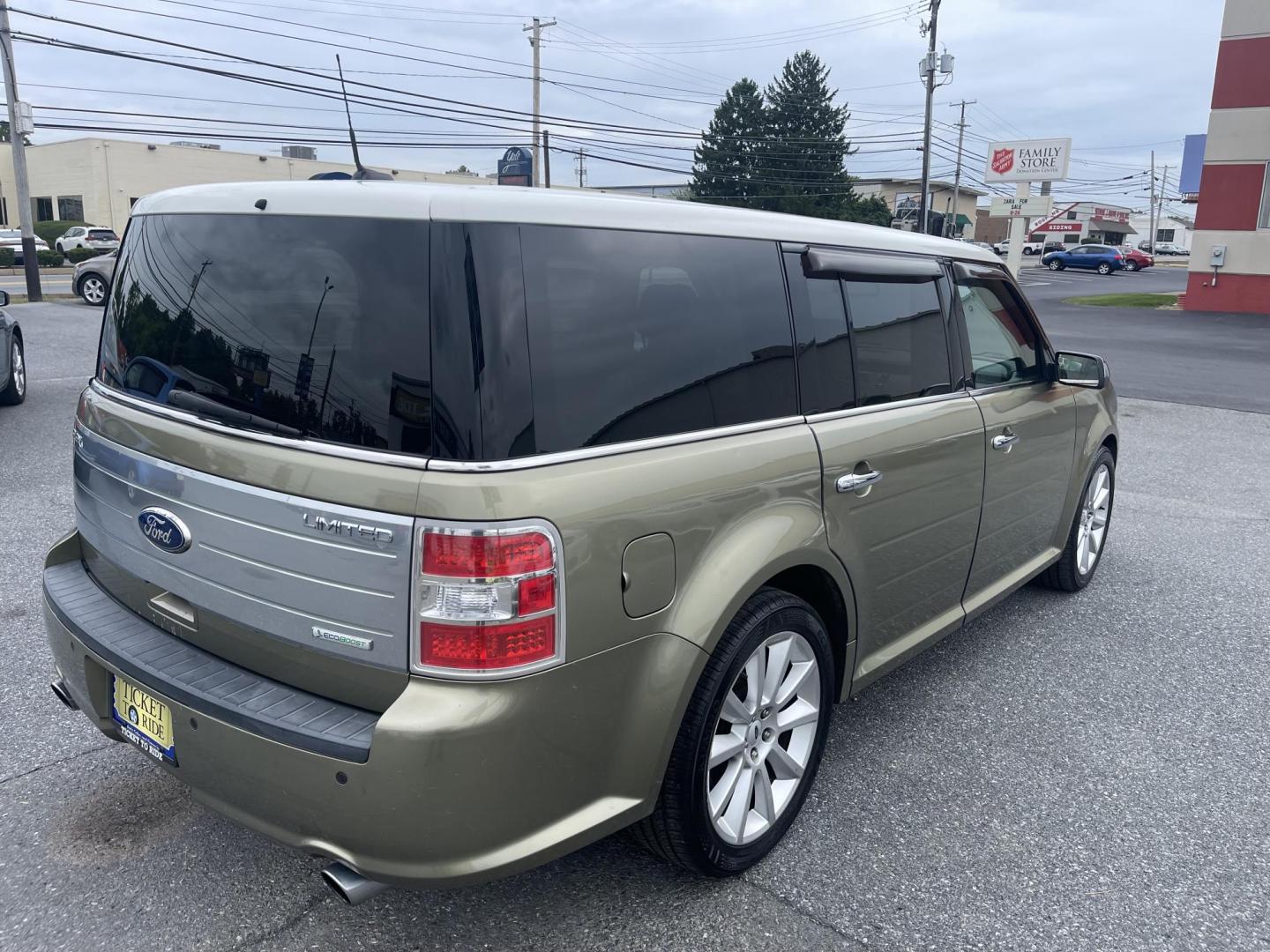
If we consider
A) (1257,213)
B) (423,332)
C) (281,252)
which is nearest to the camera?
(423,332)

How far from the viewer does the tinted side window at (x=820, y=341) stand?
2.85m

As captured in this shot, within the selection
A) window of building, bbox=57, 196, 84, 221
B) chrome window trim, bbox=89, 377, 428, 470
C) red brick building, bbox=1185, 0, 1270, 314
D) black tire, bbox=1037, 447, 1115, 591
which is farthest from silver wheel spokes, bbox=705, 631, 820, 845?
window of building, bbox=57, 196, 84, 221

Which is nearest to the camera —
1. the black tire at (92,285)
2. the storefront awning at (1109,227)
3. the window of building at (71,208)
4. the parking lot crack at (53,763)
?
the parking lot crack at (53,763)

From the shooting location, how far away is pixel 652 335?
7.84ft

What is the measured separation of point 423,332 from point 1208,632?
421 cm

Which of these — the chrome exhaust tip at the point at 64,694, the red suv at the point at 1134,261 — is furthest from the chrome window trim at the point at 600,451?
the red suv at the point at 1134,261

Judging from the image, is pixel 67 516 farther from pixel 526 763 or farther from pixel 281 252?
pixel 526 763

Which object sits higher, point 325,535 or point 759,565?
point 325,535

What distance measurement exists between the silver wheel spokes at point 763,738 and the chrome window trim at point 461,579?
66 cm

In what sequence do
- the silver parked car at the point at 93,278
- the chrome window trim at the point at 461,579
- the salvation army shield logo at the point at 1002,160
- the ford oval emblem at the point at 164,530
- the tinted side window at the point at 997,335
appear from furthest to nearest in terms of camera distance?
the salvation army shield logo at the point at 1002,160 < the silver parked car at the point at 93,278 < the tinted side window at the point at 997,335 < the ford oval emblem at the point at 164,530 < the chrome window trim at the point at 461,579

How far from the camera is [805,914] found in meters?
2.56

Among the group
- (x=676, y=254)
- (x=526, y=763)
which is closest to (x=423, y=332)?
(x=676, y=254)

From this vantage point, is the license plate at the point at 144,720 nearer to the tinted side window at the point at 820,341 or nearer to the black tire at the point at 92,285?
the tinted side window at the point at 820,341

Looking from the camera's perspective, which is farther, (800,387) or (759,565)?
(800,387)
